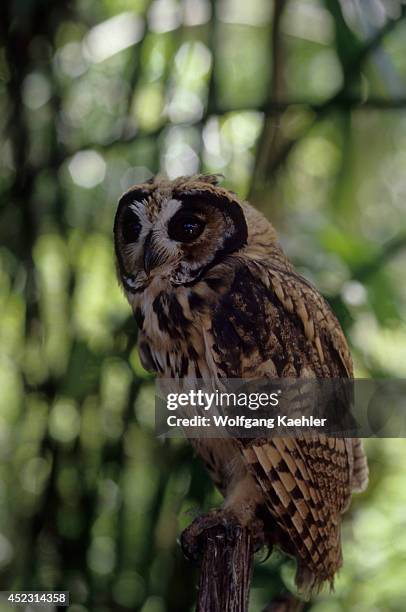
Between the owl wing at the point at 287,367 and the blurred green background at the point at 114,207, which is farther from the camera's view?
the blurred green background at the point at 114,207

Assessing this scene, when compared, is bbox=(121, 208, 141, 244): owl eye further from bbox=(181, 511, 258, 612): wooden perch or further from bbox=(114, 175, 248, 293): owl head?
bbox=(181, 511, 258, 612): wooden perch

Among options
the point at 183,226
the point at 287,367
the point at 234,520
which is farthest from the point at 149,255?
the point at 234,520

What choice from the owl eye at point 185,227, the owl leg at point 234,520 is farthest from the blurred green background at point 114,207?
the owl eye at point 185,227

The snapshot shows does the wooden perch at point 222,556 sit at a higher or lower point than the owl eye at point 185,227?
lower

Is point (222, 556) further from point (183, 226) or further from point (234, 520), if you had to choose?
point (183, 226)

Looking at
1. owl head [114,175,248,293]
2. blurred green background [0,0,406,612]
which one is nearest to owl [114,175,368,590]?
owl head [114,175,248,293]

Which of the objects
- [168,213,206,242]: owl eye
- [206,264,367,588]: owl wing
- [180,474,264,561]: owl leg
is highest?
[168,213,206,242]: owl eye

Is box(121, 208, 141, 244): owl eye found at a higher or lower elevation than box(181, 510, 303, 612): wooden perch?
higher

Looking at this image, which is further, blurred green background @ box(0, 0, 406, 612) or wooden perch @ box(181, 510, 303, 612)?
blurred green background @ box(0, 0, 406, 612)

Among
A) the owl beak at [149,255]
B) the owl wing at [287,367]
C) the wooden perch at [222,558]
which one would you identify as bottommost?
the wooden perch at [222,558]

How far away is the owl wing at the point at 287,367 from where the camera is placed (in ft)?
2.23

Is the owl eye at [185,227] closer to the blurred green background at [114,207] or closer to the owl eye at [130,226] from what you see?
the owl eye at [130,226]

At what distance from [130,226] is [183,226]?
7 centimetres

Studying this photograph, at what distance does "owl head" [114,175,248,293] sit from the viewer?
26.8 inches
